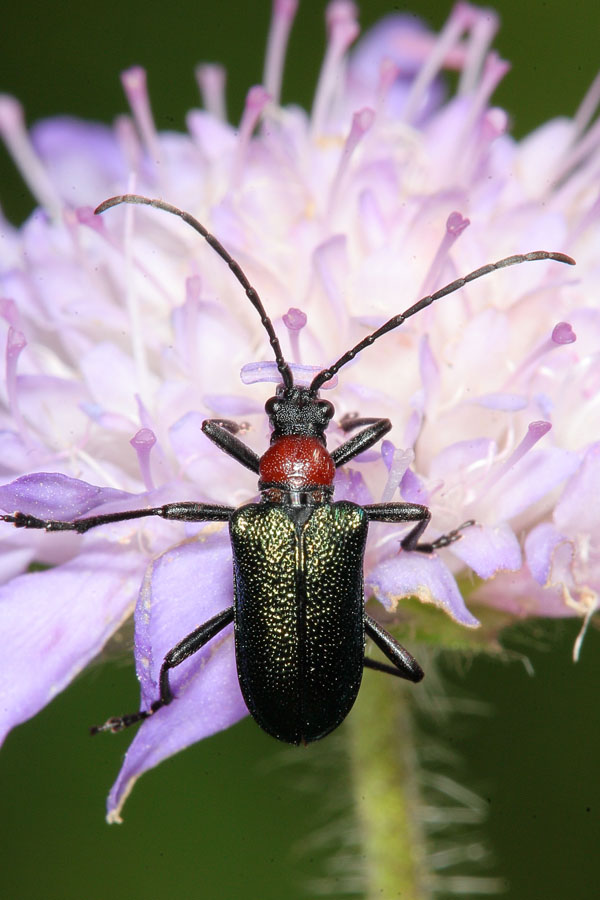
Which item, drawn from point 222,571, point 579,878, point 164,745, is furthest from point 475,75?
point 579,878

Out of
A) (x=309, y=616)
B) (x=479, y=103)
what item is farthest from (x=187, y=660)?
(x=479, y=103)

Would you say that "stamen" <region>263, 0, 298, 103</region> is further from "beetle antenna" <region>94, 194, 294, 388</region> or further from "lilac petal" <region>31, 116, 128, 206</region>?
"beetle antenna" <region>94, 194, 294, 388</region>

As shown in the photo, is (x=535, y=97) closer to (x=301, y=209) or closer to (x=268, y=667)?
(x=301, y=209)

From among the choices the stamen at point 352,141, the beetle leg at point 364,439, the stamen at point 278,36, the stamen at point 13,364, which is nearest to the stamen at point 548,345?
the beetle leg at point 364,439

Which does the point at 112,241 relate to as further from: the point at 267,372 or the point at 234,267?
the point at 267,372

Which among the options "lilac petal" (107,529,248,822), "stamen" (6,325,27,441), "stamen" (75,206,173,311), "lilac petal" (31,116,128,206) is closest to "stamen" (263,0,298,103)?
"lilac petal" (31,116,128,206)

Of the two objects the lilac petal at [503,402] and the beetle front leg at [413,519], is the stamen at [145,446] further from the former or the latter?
the lilac petal at [503,402]

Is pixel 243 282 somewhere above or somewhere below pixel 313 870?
above
